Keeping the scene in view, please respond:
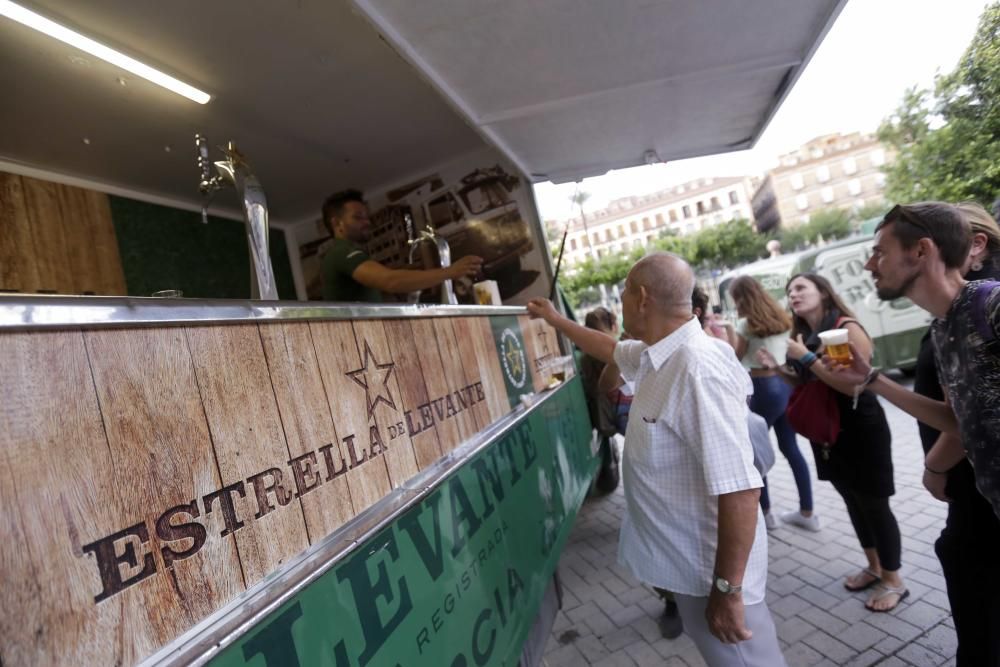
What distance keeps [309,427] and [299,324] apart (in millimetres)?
264

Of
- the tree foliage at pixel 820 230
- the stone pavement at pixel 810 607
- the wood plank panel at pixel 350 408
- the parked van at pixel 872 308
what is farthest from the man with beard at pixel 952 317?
the tree foliage at pixel 820 230

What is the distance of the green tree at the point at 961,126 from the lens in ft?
7.50

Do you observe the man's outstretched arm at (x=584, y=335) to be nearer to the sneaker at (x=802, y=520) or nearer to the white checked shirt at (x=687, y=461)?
the white checked shirt at (x=687, y=461)

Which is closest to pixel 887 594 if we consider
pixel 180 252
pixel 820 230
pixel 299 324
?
pixel 299 324

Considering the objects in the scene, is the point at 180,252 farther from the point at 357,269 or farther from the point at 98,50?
the point at 357,269

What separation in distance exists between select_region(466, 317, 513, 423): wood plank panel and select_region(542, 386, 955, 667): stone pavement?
58.9 inches

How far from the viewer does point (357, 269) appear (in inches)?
88.3

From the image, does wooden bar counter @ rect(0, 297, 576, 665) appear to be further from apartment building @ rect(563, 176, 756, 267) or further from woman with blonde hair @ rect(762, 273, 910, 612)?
apartment building @ rect(563, 176, 756, 267)

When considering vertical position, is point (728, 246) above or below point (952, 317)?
above

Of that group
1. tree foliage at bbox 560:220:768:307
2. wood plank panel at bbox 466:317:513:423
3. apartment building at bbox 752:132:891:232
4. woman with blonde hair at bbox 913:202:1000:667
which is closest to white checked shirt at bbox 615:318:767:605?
woman with blonde hair at bbox 913:202:1000:667

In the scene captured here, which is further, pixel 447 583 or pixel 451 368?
pixel 451 368

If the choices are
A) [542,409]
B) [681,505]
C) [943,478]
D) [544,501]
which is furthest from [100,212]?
[943,478]

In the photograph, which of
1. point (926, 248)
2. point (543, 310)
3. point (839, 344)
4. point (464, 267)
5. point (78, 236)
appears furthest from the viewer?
point (78, 236)

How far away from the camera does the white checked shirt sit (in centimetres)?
151
